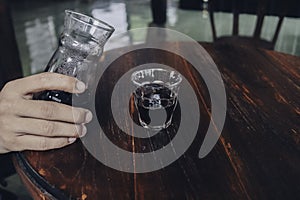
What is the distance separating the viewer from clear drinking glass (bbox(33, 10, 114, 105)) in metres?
0.85

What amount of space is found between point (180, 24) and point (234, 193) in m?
4.02

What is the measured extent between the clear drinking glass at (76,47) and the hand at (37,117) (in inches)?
2.1

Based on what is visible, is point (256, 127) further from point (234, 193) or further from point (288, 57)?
point (288, 57)

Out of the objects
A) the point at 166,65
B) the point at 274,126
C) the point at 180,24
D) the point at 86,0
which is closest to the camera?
the point at 274,126

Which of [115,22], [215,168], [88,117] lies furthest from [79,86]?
[115,22]

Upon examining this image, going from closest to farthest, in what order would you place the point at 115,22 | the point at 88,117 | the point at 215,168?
the point at 215,168, the point at 88,117, the point at 115,22

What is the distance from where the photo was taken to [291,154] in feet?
2.56

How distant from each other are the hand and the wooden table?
0.10ft

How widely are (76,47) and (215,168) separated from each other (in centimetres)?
44

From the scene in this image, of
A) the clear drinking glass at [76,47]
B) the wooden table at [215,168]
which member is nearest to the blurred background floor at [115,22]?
the clear drinking glass at [76,47]

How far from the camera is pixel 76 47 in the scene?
875 mm

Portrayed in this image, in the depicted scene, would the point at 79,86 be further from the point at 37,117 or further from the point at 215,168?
the point at 215,168

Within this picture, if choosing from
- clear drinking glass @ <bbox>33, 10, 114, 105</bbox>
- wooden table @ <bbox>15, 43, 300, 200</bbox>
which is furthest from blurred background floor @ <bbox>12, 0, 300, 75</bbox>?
wooden table @ <bbox>15, 43, 300, 200</bbox>

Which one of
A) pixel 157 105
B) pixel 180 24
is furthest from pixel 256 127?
pixel 180 24
